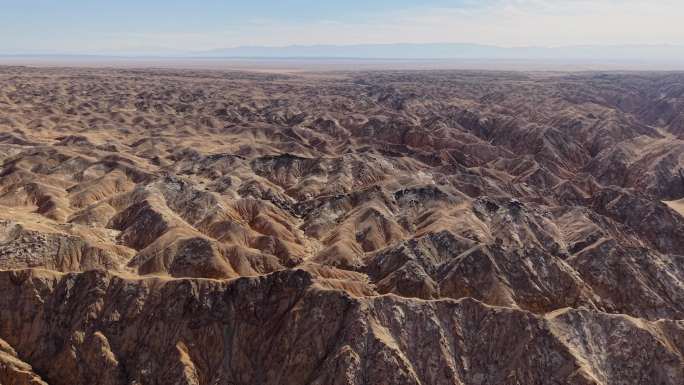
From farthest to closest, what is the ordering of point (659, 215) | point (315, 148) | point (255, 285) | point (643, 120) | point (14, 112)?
1. point (643, 120)
2. point (14, 112)
3. point (315, 148)
4. point (659, 215)
5. point (255, 285)

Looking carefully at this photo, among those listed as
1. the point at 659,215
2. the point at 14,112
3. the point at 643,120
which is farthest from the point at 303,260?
the point at 643,120

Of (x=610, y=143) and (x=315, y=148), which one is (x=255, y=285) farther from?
(x=610, y=143)

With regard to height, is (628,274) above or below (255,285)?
below

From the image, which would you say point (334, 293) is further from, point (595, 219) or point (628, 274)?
point (595, 219)

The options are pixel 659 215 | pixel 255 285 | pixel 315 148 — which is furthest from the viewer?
pixel 315 148

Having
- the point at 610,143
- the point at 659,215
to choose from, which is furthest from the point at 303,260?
the point at 610,143

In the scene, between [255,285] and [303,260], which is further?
[303,260]
